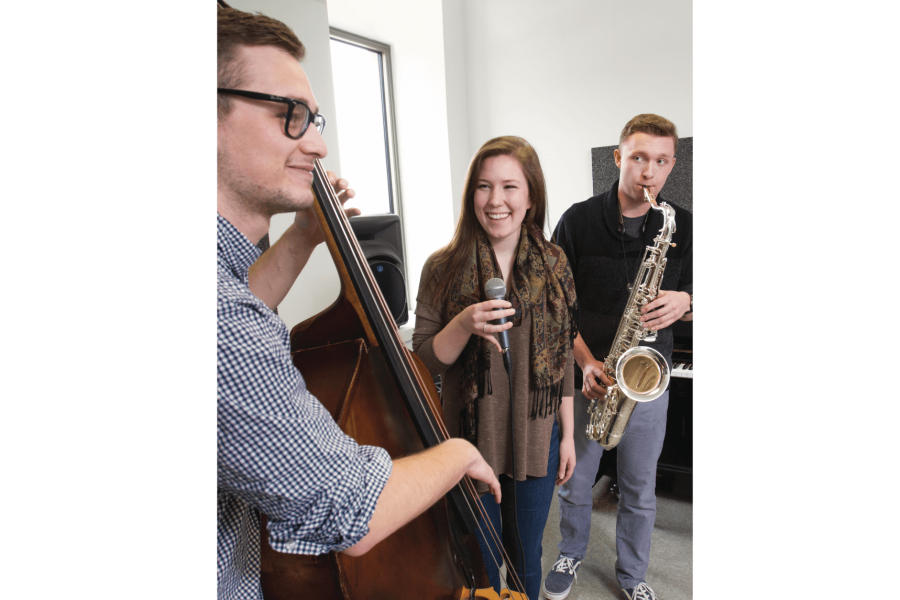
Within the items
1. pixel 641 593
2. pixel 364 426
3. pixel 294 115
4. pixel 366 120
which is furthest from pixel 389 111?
pixel 641 593

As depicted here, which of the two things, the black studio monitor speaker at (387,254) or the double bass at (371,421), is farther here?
the black studio monitor speaker at (387,254)

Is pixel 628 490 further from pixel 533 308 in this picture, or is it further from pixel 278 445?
pixel 278 445

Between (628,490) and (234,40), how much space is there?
1255 millimetres

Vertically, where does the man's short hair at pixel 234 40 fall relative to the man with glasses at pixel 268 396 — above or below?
above

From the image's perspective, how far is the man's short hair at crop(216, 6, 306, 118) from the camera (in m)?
0.53

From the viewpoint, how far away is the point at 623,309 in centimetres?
109

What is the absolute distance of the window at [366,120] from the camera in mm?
806

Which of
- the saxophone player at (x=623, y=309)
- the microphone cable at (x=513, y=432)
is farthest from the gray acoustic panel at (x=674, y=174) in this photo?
the microphone cable at (x=513, y=432)

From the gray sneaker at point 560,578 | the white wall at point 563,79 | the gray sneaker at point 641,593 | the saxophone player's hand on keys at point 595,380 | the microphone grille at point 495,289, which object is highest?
the white wall at point 563,79

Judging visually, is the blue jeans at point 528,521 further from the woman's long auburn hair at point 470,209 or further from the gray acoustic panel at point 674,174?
the gray acoustic panel at point 674,174
